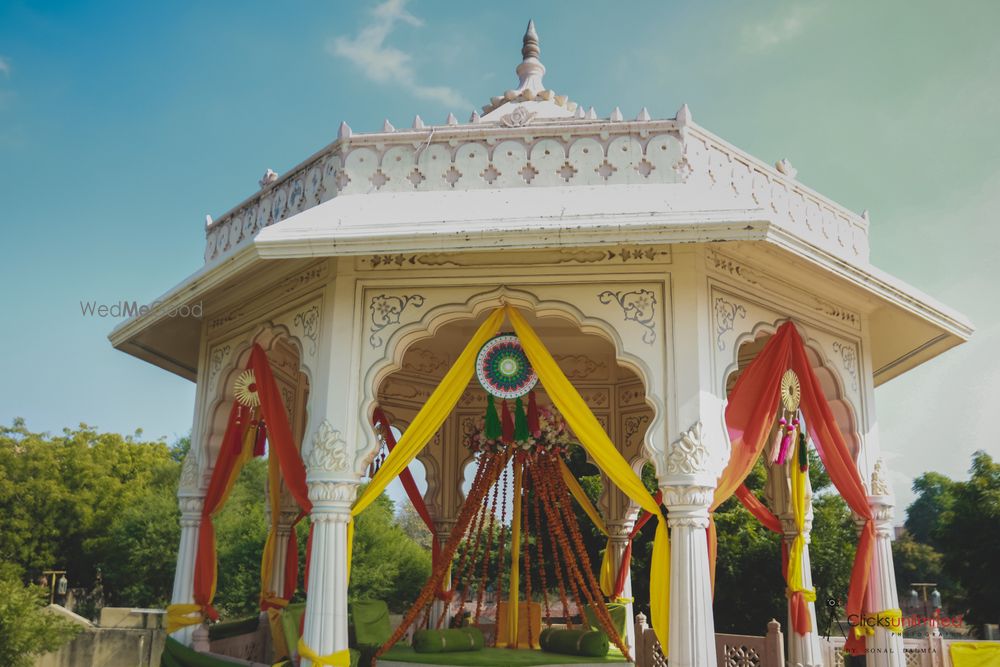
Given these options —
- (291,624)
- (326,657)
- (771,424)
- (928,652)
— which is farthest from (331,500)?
(928,652)

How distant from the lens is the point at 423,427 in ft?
20.3

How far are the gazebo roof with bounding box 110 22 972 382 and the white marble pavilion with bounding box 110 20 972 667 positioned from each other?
2 centimetres

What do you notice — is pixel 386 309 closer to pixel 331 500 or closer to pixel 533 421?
pixel 331 500

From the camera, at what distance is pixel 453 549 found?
7602mm

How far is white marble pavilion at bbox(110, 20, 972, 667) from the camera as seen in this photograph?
5723 millimetres

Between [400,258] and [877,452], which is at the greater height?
[400,258]

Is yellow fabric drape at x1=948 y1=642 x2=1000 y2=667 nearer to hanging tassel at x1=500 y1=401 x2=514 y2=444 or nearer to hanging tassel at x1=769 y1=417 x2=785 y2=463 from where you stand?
hanging tassel at x1=769 y1=417 x2=785 y2=463

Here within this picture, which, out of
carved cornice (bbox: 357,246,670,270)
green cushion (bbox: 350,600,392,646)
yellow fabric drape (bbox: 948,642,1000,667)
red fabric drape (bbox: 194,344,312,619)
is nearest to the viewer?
carved cornice (bbox: 357,246,670,270)

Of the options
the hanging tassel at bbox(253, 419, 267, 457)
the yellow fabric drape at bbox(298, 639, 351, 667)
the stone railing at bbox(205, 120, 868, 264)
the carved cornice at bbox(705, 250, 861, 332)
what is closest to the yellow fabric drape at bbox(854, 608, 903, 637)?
the carved cornice at bbox(705, 250, 861, 332)

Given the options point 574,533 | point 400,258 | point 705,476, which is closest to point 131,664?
point 574,533

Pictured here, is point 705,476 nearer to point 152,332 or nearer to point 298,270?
point 298,270

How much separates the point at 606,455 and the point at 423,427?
1307 millimetres

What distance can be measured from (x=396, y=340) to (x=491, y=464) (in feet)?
8.01

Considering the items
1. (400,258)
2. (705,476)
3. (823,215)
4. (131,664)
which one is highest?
(823,215)
